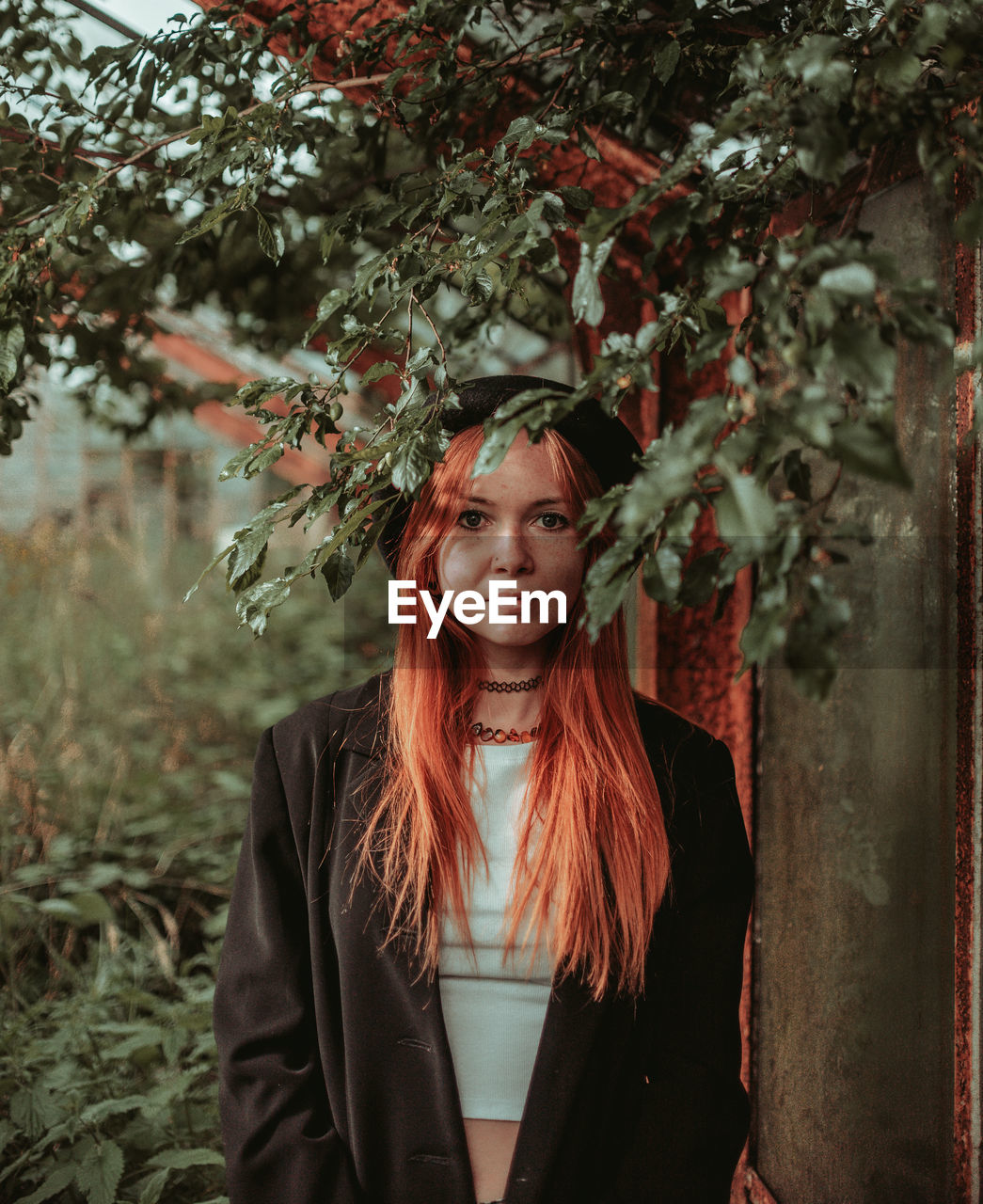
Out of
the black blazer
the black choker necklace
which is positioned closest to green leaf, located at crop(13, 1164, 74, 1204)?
the black blazer

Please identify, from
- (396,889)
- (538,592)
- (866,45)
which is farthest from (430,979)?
(866,45)

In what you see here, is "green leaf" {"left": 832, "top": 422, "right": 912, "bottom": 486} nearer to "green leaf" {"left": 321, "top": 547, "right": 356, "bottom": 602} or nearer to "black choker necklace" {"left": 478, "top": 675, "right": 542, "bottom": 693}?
"green leaf" {"left": 321, "top": 547, "right": 356, "bottom": 602}

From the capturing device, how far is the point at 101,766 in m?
3.98

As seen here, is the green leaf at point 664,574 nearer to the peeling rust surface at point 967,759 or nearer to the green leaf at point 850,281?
the green leaf at point 850,281

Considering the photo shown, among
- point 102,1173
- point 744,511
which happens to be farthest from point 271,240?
point 102,1173

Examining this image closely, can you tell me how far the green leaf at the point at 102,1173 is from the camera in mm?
1664

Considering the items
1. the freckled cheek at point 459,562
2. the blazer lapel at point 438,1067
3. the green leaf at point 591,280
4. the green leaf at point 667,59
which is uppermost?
the green leaf at point 667,59

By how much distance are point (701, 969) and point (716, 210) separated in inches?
41.1

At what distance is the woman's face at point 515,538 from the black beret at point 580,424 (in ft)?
0.22

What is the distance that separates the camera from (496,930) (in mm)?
1315

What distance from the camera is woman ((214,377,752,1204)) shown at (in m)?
1.26

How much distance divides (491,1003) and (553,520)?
0.74 m

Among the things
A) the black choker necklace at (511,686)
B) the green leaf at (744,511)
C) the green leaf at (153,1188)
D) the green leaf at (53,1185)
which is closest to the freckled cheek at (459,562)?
the black choker necklace at (511,686)

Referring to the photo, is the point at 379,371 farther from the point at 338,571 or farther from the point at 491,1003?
the point at 491,1003
